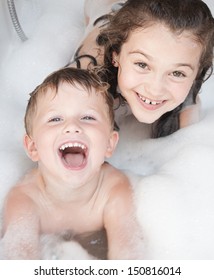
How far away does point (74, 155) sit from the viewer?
1200mm

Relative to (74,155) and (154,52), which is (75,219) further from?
(154,52)

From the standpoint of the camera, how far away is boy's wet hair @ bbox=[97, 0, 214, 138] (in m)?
1.24

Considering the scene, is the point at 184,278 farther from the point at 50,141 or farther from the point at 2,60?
the point at 2,60

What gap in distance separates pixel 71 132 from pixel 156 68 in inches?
10.9

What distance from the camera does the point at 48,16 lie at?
1.88 meters

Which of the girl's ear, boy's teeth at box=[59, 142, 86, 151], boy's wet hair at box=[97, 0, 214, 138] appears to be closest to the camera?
boy's teeth at box=[59, 142, 86, 151]

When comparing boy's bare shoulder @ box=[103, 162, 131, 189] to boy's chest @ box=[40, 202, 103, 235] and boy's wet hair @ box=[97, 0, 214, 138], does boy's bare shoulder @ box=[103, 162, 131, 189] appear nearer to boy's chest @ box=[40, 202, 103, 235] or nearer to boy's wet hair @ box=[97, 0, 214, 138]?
boy's chest @ box=[40, 202, 103, 235]

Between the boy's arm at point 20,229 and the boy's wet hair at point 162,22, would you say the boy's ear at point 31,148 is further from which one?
the boy's wet hair at point 162,22

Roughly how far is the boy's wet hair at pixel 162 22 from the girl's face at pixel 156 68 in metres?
0.02

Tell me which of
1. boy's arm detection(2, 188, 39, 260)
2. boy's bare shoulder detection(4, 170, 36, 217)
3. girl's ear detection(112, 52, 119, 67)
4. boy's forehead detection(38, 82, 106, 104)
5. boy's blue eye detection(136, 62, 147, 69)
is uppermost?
girl's ear detection(112, 52, 119, 67)

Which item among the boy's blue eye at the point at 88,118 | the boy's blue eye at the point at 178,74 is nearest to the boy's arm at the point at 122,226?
the boy's blue eye at the point at 88,118

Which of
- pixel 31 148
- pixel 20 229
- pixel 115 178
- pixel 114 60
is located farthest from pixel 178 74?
pixel 20 229

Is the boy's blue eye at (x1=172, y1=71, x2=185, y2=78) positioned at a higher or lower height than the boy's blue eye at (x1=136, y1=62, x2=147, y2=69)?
lower

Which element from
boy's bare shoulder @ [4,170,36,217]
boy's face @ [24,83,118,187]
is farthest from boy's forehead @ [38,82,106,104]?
boy's bare shoulder @ [4,170,36,217]
